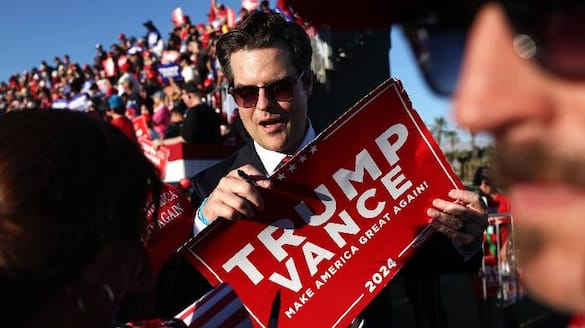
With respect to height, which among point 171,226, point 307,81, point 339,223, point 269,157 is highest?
point 307,81

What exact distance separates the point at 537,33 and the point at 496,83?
0.21ft

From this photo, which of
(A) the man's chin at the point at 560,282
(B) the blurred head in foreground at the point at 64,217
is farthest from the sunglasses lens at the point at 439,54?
(B) the blurred head in foreground at the point at 64,217

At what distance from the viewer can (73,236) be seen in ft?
3.55

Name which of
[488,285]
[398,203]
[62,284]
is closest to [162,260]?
[398,203]

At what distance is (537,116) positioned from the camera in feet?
2.00

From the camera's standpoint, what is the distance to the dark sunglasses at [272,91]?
224 cm

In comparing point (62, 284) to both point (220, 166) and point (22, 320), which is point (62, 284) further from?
point (220, 166)

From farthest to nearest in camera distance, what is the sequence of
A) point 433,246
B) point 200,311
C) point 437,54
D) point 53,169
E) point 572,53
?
point 433,246 < point 200,311 < point 53,169 < point 437,54 < point 572,53

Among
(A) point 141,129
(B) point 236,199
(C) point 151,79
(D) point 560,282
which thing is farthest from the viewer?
(C) point 151,79

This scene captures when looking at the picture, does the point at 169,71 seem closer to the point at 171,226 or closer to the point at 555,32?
the point at 171,226

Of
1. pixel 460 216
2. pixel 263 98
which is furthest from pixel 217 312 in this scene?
pixel 263 98

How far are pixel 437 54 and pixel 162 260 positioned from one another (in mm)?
1637

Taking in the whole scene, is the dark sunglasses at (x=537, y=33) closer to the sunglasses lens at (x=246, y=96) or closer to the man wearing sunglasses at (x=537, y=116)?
the man wearing sunglasses at (x=537, y=116)

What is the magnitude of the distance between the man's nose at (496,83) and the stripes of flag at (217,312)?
1.03 m
